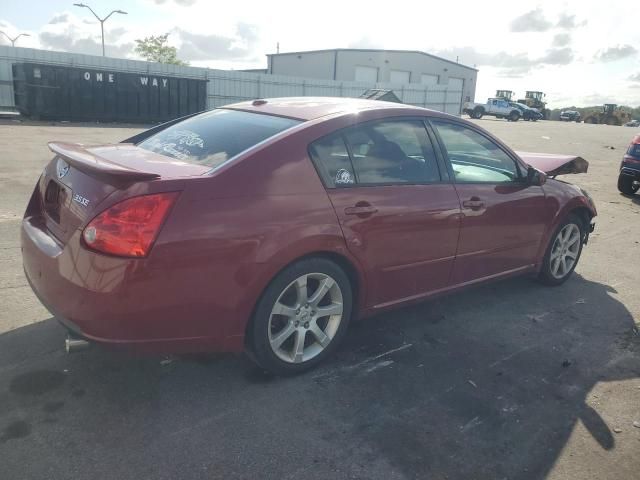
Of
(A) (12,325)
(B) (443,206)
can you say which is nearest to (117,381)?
(A) (12,325)

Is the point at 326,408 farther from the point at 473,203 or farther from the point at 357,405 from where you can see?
the point at 473,203

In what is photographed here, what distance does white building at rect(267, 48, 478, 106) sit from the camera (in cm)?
5516

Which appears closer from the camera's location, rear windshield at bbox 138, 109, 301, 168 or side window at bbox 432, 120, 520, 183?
rear windshield at bbox 138, 109, 301, 168

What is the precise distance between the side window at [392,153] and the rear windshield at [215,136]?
0.44 metres

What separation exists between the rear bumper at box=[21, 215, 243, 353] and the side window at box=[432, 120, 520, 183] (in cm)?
212

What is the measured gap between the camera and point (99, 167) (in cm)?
264

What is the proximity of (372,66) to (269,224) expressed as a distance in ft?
185

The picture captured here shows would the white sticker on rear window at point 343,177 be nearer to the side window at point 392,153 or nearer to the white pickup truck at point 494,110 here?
the side window at point 392,153

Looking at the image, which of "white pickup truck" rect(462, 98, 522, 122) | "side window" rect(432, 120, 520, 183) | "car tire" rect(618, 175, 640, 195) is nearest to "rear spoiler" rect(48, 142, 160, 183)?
"side window" rect(432, 120, 520, 183)

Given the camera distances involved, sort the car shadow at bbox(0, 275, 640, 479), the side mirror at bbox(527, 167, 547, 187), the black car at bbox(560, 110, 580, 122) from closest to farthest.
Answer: the car shadow at bbox(0, 275, 640, 479) → the side mirror at bbox(527, 167, 547, 187) → the black car at bbox(560, 110, 580, 122)

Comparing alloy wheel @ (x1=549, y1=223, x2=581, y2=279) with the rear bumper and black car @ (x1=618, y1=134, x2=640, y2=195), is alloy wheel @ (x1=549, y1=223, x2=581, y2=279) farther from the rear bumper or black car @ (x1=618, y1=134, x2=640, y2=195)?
black car @ (x1=618, y1=134, x2=640, y2=195)

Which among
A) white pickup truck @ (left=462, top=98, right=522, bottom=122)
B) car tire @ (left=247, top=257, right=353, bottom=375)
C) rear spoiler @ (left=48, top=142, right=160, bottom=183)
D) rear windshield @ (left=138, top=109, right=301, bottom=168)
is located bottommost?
car tire @ (left=247, top=257, right=353, bottom=375)

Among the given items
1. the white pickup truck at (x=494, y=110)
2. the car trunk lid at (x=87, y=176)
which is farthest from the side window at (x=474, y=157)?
the white pickup truck at (x=494, y=110)

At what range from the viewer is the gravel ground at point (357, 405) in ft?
8.16
